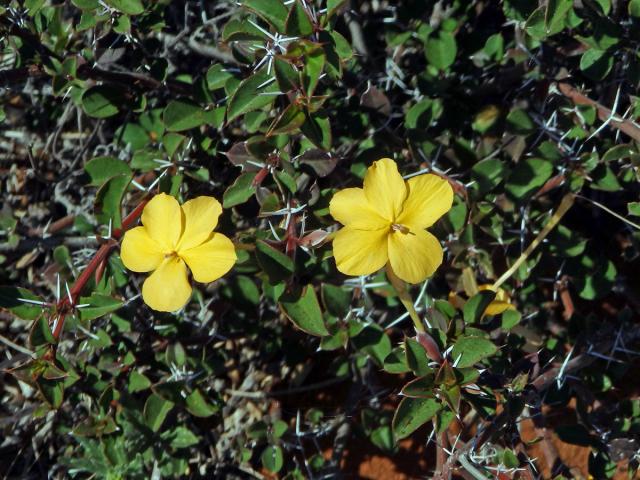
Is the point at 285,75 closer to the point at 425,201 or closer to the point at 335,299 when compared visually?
the point at 425,201

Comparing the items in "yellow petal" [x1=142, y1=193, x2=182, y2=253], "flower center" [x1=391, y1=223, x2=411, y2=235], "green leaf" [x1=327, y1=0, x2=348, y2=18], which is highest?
"green leaf" [x1=327, y1=0, x2=348, y2=18]

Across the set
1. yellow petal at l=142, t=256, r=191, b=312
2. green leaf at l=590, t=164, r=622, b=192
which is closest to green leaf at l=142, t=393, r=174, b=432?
yellow petal at l=142, t=256, r=191, b=312

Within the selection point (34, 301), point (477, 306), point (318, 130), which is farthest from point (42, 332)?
point (477, 306)

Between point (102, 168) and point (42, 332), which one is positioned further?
point (102, 168)

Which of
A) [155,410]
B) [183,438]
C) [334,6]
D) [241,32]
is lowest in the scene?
[183,438]

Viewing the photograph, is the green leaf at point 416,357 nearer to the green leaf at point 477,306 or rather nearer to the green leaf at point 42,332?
the green leaf at point 477,306

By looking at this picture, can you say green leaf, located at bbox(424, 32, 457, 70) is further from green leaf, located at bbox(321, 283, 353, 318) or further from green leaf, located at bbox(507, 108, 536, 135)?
green leaf, located at bbox(321, 283, 353, 318)
